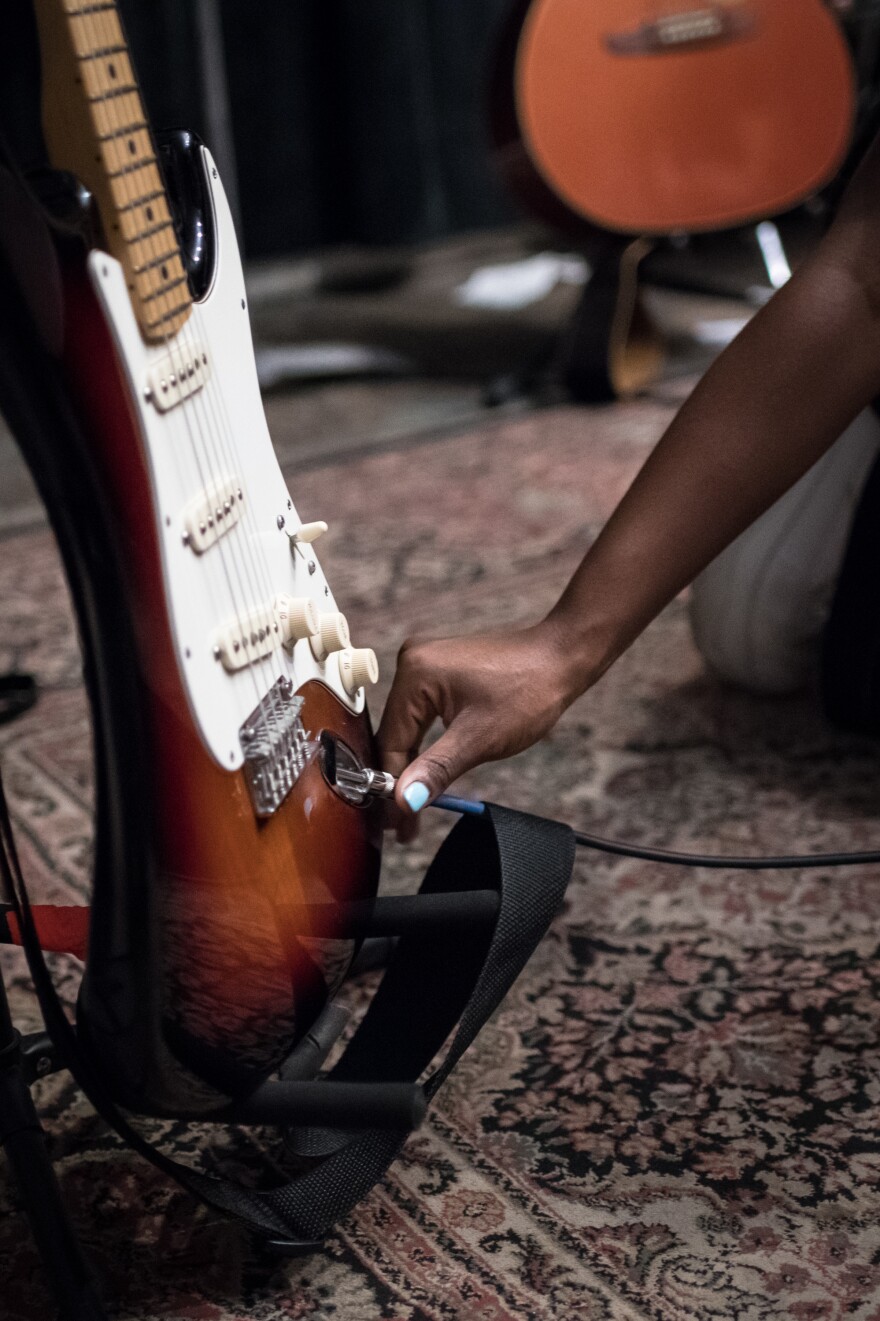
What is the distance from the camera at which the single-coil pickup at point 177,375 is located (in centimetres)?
50

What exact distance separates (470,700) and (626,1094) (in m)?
0.26

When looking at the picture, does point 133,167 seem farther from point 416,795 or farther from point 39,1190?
point 39,1190

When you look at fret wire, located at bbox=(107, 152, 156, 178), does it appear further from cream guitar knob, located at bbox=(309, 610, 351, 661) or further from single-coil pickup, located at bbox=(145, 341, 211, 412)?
cream guitar knob, located at bbox=(309, 610, 351, 661)

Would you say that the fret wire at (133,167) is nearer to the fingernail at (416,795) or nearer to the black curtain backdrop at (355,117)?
the fingernail at (416,795)

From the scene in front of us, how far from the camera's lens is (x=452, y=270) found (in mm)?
3379

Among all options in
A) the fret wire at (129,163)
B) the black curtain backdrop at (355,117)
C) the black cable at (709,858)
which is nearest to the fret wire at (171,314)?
the fret wire at (129,163)

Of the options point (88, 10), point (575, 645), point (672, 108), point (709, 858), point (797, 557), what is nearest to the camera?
point (88, 10)

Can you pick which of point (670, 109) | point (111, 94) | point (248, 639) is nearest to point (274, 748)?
point (248, 639)

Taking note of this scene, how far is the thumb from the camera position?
0.62 m

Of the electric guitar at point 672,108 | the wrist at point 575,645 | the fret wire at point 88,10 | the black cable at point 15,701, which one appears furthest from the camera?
the electric guitar at point 672,108

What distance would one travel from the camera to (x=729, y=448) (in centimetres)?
72

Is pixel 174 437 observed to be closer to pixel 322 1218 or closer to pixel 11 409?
pixel 11 409

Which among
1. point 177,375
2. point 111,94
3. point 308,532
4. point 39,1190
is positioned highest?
point 111,94

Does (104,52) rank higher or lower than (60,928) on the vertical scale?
higher
